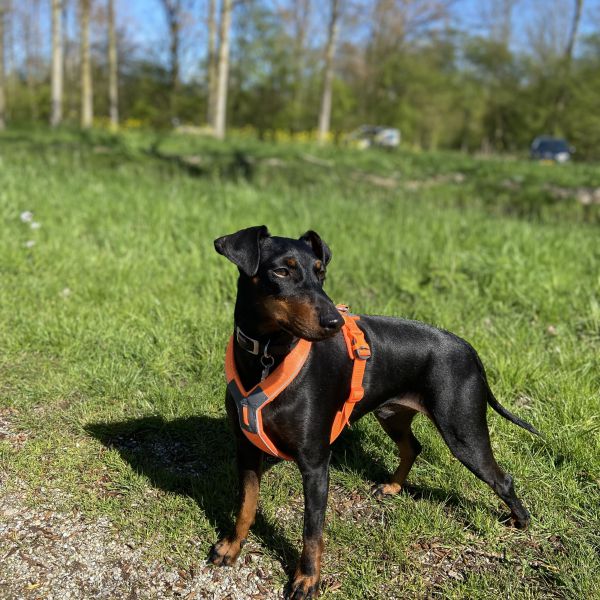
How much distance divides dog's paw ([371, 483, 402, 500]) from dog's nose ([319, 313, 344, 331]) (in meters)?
1.39

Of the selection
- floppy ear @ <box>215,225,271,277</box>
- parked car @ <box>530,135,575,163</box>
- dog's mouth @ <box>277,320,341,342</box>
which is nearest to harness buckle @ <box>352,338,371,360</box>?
dog's mouth @ <box>277,320,341,342</box>

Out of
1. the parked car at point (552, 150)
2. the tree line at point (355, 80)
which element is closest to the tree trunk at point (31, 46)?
the tree line at point (355, 80)

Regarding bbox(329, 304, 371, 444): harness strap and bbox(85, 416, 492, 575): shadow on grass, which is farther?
bbox(85, 416, 492, 575): shadow on grass

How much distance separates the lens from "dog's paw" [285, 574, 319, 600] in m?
2.48

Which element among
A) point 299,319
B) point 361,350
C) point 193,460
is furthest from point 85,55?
point 299,319

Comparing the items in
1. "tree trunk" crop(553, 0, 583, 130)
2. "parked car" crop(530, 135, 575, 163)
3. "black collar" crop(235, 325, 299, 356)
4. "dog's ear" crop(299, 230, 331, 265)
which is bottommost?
"black collar" crop(235, 325, 299, 356)

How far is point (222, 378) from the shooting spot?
407cm

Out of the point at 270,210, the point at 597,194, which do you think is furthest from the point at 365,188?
the point at 597,194

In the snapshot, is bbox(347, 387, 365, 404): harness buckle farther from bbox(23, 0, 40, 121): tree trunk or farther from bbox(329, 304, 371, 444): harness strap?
bbox(23, 0, 40, 121): tree trunk

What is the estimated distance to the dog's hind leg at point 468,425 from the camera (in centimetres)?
271

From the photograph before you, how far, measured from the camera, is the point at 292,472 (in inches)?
129

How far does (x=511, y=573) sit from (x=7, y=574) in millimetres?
2238

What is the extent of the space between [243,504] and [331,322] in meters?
1.04

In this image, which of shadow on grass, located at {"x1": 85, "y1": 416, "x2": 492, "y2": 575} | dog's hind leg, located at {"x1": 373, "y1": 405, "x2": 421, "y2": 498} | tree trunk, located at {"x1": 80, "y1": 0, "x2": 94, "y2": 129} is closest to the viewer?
shadow on grass, located at {"x1": 85, "y1": 416, "x2": 492, "y2": 575}
